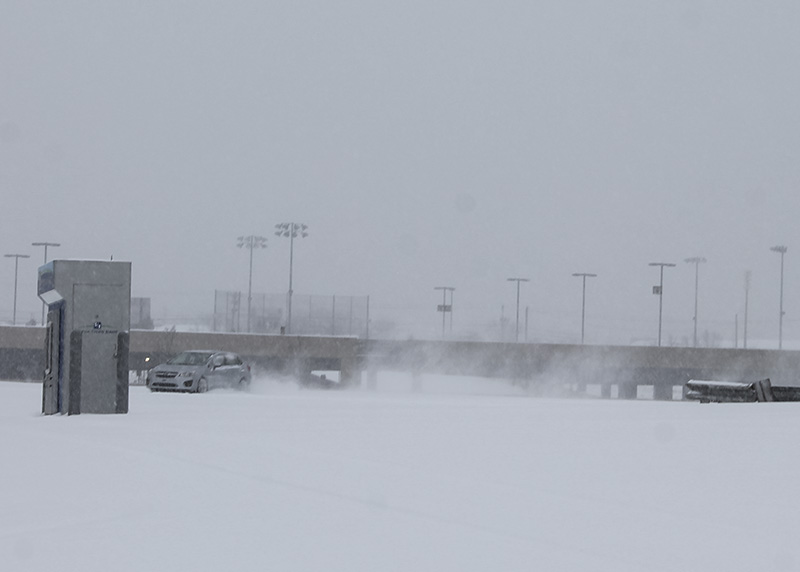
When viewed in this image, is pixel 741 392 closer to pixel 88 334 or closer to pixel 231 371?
pixel 231 371

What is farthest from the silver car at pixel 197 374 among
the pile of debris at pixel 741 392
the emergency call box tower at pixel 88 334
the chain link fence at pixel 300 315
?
the chain link fence at pixel 300 315

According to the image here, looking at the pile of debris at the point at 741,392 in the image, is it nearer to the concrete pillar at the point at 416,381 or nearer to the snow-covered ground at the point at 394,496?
A: the snow-covered ground at the point at 394,496

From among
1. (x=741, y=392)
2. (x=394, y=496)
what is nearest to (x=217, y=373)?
(x=741, y=392)

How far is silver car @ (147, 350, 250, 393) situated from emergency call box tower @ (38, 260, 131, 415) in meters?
11.5

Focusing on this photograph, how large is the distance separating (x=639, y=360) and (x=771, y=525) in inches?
2244

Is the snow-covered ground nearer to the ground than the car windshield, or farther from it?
farther from it

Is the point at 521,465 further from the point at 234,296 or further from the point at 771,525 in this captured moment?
the point at 234,296

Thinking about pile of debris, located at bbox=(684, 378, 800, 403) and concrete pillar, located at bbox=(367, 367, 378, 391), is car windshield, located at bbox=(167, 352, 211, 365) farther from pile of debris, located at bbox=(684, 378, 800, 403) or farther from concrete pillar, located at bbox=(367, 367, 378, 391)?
concrete pillar, located at bbox=(367, 367, 378, 391)

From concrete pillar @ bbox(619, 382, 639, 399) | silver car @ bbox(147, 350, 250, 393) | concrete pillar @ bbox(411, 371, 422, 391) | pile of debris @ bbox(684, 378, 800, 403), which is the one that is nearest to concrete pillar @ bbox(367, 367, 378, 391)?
concrete pillar @ bbox(411, 371, 422, 391)

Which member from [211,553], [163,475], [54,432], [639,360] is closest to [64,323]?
[54,432]

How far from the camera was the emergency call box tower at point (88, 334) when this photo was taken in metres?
17.6

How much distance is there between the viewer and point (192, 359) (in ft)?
102

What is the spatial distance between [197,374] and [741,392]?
14.4m

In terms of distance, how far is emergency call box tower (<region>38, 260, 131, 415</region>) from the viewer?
17641 mm
